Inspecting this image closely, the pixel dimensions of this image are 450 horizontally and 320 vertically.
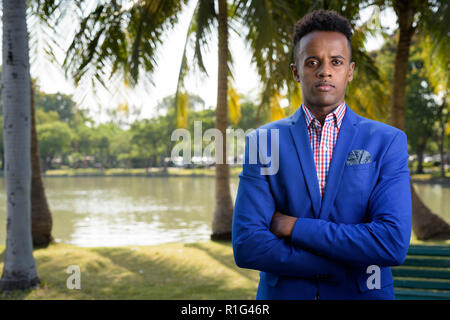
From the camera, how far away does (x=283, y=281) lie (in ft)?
6.33

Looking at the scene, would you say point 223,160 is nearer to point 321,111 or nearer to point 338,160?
point 321,111

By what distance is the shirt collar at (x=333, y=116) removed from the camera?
6.55 feet

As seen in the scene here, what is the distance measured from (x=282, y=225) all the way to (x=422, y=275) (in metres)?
2.27

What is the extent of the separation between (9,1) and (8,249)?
3.39 m

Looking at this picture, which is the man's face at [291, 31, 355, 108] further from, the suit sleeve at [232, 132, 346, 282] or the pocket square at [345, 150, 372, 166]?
the suit sleeve at [232, 132, 346, 282]

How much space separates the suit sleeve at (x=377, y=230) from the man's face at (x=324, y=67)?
1.06 ft

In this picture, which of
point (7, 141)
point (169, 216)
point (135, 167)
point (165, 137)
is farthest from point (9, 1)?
point (135, 167)

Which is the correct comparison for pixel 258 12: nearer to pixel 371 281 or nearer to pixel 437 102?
pixel 371 281

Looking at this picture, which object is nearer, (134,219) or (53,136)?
(134,219)

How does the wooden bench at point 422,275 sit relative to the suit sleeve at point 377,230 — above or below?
below

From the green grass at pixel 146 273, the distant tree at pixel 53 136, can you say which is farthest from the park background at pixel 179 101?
the distant tree at pixel 53 136

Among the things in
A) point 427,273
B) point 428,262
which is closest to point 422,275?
point 427,273

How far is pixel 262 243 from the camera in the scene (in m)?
1.95

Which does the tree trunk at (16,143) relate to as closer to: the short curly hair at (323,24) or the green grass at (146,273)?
the green grass at (146,273)
